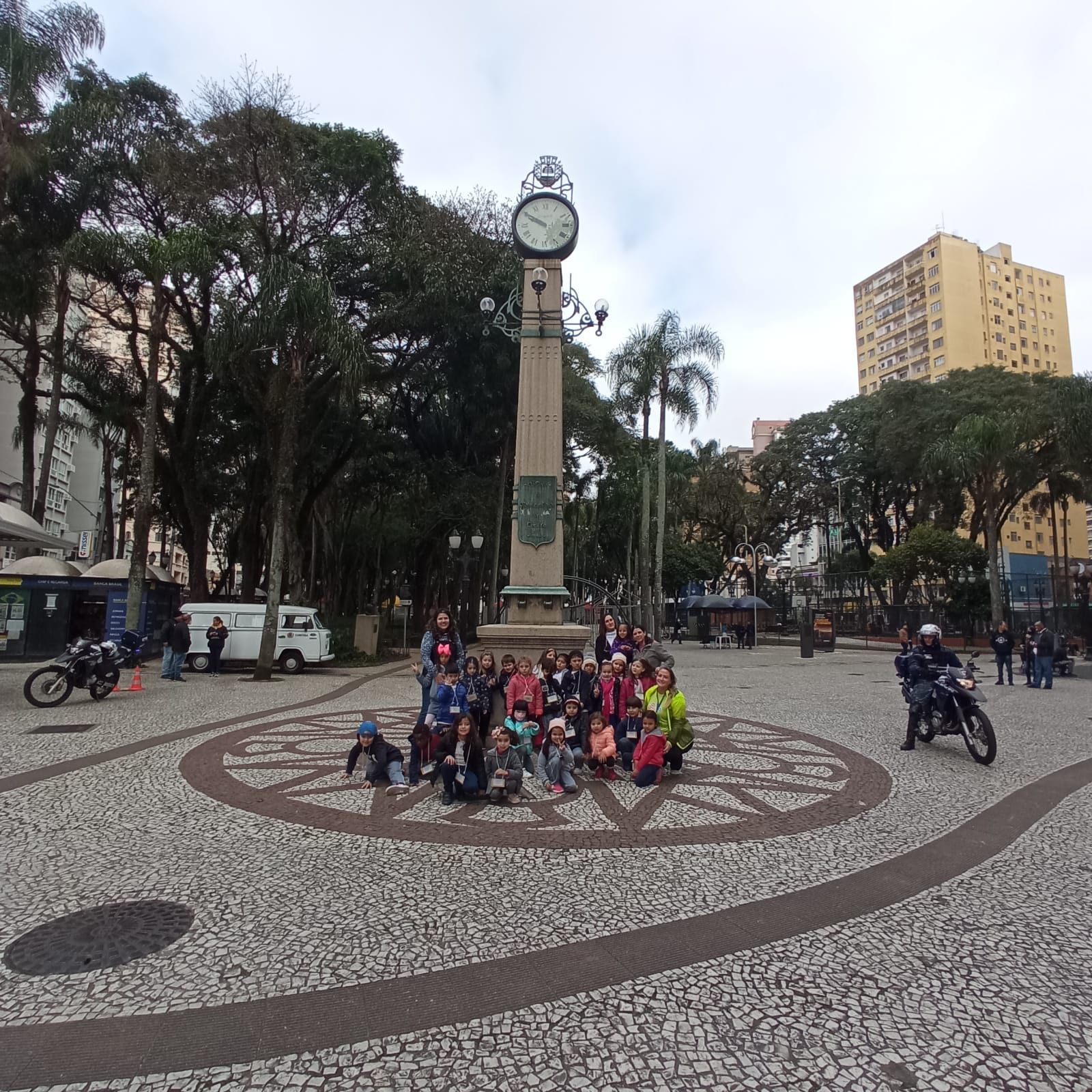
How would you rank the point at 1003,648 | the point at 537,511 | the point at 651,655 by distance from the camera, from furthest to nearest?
the point at 1003,648, the point at 537,511, the point at 651,655

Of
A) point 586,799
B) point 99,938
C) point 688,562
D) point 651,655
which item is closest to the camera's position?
point 99,938

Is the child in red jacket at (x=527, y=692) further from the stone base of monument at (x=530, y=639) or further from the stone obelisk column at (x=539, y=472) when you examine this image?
the stone obelisk column at (x=539, y=472)

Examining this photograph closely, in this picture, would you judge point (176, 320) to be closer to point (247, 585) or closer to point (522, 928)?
point (247, 585)

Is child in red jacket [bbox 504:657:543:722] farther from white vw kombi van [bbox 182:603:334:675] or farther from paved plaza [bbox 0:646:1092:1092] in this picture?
white vw kombi van [bbox 182:603:334:675]

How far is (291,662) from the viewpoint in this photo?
60.1 ft

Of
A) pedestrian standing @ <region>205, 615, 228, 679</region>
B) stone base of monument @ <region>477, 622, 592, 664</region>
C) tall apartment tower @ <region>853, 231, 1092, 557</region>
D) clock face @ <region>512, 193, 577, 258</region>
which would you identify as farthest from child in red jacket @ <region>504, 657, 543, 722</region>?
tall apartment tower @ <region>853, 231, 1092, 557</region>

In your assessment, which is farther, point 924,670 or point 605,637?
point 605,637

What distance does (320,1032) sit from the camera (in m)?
2.69

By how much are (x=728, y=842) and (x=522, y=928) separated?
2.00m

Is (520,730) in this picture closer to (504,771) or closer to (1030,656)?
(504,771)

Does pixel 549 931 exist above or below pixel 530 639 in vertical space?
below

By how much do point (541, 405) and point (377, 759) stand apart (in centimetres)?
788

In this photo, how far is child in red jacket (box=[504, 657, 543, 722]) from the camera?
734 cm

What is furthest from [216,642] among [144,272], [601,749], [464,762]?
[601,749]
